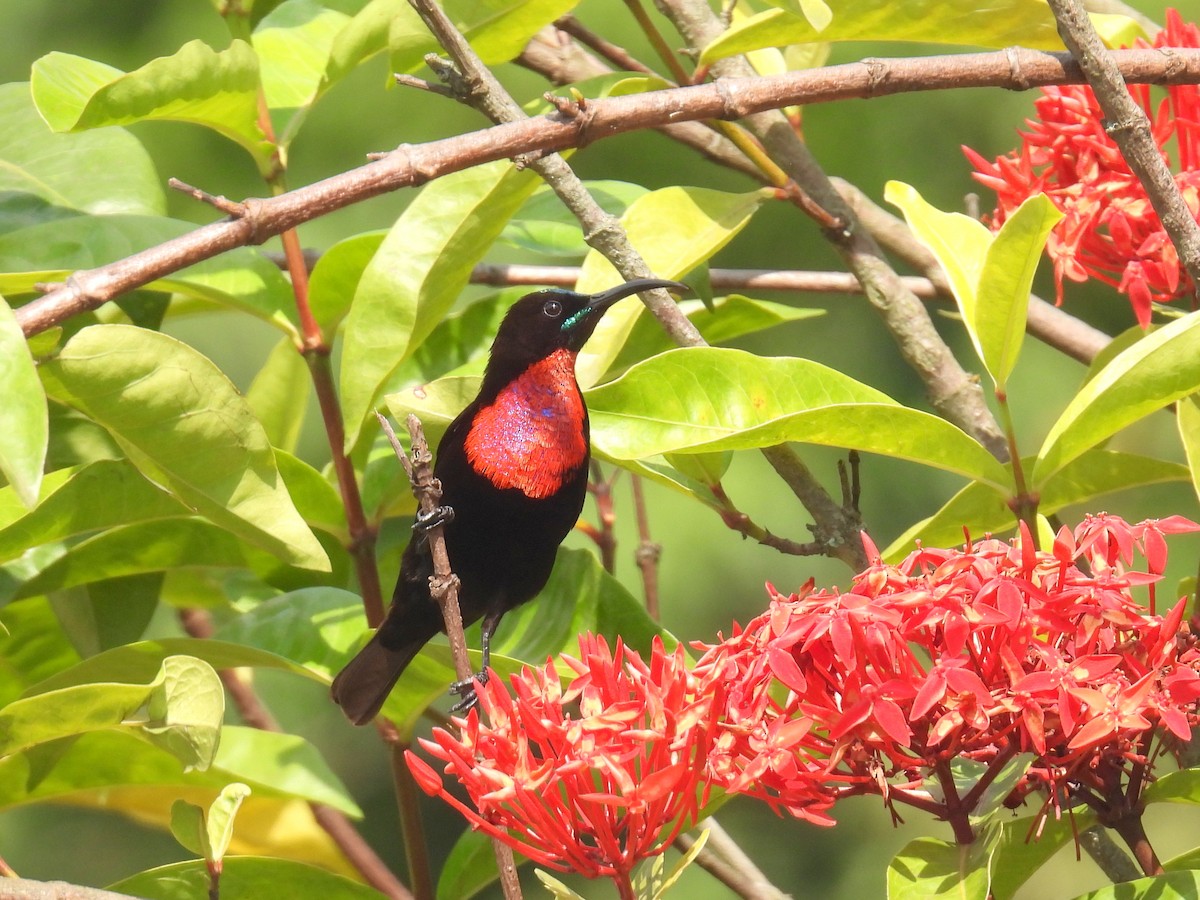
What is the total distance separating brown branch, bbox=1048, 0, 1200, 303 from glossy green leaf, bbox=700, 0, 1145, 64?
40 cm

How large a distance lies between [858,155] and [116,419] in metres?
5.00

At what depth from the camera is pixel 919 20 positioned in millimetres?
1938

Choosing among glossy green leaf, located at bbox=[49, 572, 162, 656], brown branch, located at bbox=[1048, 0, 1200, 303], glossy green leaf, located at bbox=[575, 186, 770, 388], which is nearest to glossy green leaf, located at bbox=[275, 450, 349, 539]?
glossy green leaf, located at bbox=[49, 572, 162, 656]

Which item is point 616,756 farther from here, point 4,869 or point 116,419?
point 4,869

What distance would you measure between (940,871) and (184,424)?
39.8 inches

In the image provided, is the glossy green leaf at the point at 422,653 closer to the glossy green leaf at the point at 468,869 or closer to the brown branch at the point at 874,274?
the glossy green leaf at the point at 468,869

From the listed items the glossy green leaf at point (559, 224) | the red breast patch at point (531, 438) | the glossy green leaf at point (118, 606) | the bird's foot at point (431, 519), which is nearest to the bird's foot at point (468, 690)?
the bird's foot at point (431, 519)

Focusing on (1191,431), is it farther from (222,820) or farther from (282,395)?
(282,395)

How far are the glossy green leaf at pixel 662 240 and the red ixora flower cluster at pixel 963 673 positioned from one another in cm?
75

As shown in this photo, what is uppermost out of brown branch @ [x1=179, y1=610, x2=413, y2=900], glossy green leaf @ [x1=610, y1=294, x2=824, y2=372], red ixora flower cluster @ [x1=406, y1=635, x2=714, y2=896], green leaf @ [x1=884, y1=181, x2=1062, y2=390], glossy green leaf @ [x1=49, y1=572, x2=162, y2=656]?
green leaf @ [x1=884, y1=181, x2=1062, y2=390]

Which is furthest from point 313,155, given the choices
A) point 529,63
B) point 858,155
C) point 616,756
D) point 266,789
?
point 616,756

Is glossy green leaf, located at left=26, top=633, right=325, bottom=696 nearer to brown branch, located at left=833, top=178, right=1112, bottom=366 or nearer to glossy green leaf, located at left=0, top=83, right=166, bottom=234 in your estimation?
glossy green leaf, located at left=0, top=83, right=166, bottom=234

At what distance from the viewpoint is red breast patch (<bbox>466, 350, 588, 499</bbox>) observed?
103 inches

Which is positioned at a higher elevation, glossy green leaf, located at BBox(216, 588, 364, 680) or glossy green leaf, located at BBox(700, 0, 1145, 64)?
glossy green leaf, located at BBox(700, 0, 1145, 64)
